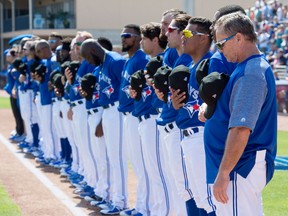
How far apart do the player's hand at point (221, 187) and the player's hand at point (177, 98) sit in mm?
1414

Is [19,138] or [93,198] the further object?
[19,138]

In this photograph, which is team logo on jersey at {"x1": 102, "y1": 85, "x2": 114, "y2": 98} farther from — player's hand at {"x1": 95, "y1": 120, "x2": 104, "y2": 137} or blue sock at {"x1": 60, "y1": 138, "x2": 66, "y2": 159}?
blue sock at {"x1": 60, "y1": 138, "x2": 66, "y2": 159}

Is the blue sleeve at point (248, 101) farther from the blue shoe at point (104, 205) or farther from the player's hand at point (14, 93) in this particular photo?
the player's hand at point (14, 93)

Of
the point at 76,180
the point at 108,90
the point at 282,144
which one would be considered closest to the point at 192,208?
the point at 108,90

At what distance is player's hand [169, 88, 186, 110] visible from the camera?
17.6 feet

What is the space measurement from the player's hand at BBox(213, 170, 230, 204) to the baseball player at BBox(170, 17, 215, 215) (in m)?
0.78

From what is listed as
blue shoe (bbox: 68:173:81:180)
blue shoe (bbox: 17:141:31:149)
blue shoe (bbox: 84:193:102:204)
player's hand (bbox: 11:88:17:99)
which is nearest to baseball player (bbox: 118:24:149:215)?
blue shoe (bbox: 84:193:102:204)

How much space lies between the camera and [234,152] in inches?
154

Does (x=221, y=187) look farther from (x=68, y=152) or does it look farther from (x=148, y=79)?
(x=68, y=152)

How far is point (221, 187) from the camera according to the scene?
4008 mm

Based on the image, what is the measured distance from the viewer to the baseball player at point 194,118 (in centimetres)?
502

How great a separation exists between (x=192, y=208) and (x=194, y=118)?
2.86 ft

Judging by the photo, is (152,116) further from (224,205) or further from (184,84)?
(224,205)

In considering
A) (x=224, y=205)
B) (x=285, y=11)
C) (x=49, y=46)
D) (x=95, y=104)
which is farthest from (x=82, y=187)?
(x=285, y=11)
